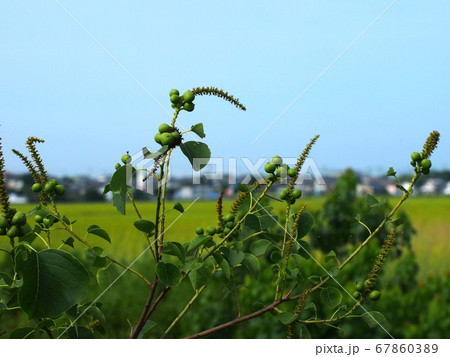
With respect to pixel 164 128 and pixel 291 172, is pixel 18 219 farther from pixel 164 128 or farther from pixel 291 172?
pixel 291 172

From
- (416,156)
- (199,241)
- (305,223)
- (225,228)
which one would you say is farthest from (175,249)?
(416,156)

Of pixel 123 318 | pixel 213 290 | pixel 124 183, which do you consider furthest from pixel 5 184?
pixel 123 318

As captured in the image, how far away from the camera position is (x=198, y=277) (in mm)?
1671

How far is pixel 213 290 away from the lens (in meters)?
4.48

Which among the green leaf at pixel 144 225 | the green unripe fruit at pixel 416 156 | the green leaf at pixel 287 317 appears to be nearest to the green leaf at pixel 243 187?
the green leaf at pixel 144 225

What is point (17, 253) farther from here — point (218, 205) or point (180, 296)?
point (180, 296)

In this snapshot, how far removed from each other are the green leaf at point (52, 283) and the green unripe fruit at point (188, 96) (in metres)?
0.52

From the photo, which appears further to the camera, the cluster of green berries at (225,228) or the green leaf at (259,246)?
the green leaf at (259,246)

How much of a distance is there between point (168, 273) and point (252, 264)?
0.35m

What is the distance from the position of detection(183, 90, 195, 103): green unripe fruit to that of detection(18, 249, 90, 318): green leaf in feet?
1.69

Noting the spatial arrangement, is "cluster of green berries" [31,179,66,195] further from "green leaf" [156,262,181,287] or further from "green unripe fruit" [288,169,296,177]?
"green unripe fruit" [288,169,296,177]

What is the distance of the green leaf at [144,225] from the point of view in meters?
1.66

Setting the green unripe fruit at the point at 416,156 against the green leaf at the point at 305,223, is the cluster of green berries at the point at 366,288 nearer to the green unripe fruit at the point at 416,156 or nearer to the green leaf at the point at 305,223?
the green leaf at the point at 305,223

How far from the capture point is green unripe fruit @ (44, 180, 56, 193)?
69.7 inches
